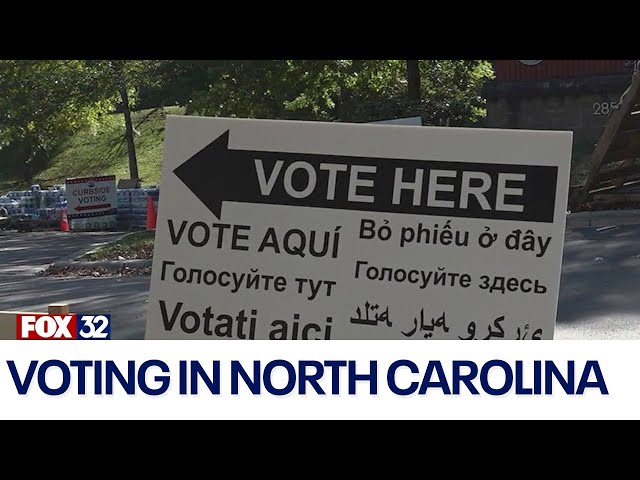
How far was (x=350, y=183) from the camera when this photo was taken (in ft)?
7.79

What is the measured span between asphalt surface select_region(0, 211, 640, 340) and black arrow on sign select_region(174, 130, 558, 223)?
6471 mm

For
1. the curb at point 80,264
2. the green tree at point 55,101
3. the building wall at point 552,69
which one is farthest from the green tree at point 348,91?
the green tree at point 55,101

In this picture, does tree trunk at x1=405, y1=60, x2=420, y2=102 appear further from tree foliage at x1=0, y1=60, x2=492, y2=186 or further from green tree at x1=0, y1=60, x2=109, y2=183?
green tree at x1=0, y1=60, x2=109, y2=183

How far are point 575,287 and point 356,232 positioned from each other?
9092mm

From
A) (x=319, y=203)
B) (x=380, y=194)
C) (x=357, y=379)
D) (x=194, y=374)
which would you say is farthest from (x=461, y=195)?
(x=194, y=374)

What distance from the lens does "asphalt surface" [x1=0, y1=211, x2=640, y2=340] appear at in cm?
932

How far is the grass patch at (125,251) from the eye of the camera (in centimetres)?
1668

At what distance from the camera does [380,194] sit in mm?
2377

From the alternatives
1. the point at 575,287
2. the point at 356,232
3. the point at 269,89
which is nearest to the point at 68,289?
the point at 575,287

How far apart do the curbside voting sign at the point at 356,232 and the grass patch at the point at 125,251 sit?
13874 millimetres

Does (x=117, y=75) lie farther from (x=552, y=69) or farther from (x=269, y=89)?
(x=552, y=69)

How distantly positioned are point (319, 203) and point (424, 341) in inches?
16.4

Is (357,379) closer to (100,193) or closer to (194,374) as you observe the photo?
(194,374)

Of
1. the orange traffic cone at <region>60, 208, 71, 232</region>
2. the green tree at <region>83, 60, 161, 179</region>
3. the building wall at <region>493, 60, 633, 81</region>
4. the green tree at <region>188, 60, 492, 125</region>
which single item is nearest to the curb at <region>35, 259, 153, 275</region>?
the green tree at <region>188, 60, 492, 125</region>
